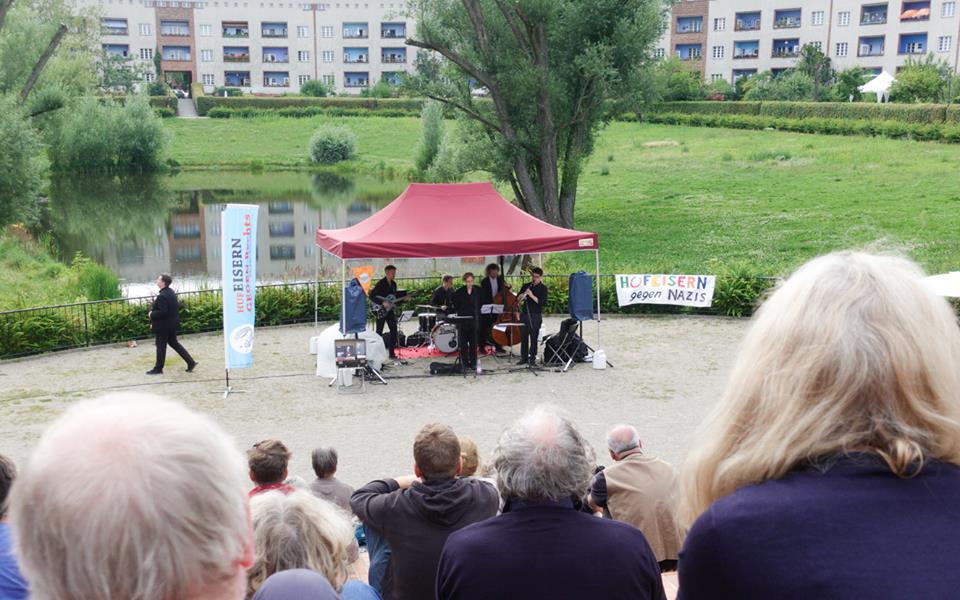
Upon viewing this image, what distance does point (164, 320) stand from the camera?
15.0 metres

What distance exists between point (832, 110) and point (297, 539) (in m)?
59.6

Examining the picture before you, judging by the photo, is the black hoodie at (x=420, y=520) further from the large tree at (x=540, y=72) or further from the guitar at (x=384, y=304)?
the large tree at (x=540, y=72)

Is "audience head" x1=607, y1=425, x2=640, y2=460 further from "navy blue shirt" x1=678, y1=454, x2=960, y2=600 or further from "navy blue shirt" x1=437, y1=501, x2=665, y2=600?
"navy blue shirt" x1=678, y1=454, x2=960, y2=600

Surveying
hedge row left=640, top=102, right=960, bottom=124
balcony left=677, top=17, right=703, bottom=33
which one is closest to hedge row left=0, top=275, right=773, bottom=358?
hedge row left=640, top=102, right=960, bottom=124

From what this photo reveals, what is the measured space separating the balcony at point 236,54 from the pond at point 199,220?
4549 centimetres

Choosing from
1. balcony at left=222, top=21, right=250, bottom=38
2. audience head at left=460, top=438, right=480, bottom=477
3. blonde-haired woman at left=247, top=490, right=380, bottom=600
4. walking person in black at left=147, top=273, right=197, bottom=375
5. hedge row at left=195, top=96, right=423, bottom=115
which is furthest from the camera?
balcony at left=222, top=21, right=250, bottom=38

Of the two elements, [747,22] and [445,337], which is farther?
[747,22]

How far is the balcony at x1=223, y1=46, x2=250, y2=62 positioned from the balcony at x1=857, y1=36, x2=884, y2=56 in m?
63.5

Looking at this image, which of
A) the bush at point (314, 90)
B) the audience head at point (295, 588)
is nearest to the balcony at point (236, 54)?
the bush at point (314, 90)

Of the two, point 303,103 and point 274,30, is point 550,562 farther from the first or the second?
point 274,30

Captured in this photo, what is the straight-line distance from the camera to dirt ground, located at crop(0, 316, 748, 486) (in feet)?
39.1

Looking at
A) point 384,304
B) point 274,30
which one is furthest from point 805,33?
point 384,304

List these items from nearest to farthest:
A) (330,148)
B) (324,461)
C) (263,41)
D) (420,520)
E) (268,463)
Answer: (420,520) < (268,463) < (324,461) < (330,148) < (263,41)

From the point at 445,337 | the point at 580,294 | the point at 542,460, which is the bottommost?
the point at 445,337
